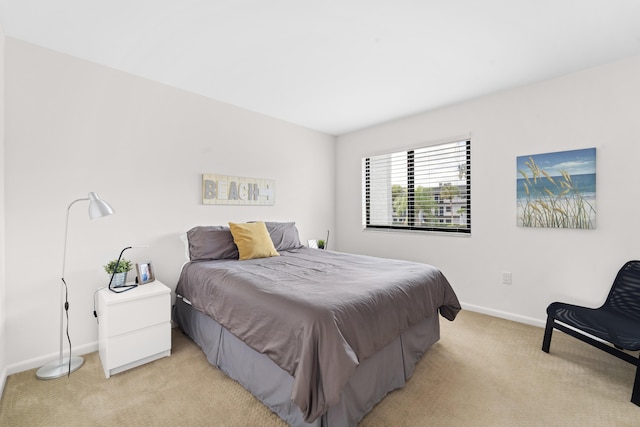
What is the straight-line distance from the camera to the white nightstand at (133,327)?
6.70ft

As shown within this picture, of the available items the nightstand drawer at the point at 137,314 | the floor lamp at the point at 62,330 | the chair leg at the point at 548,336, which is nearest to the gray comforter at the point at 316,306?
the nightstand drawer at the point at 137,314

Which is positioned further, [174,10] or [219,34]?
[219,34]

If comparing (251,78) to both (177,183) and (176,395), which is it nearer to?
(177,183)

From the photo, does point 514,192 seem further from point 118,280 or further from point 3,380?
point 3,380

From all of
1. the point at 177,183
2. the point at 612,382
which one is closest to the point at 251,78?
the point at 177,183

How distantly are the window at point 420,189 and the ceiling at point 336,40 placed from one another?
81 centimetres

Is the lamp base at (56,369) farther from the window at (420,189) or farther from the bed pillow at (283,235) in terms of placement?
the window at (420,189)

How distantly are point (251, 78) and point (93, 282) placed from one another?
7.49ft

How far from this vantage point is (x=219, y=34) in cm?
206

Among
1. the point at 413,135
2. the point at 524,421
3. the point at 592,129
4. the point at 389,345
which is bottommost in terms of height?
the point at 524,421

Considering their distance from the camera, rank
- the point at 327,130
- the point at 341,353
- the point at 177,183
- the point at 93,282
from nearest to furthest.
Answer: the point at 341,353 → the point at 93,282 → the point at 177,183 → the point at 327,130

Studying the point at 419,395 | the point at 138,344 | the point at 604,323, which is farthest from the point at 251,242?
the point at 604,323

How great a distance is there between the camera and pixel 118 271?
2334 mm

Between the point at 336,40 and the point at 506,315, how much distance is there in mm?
3187
